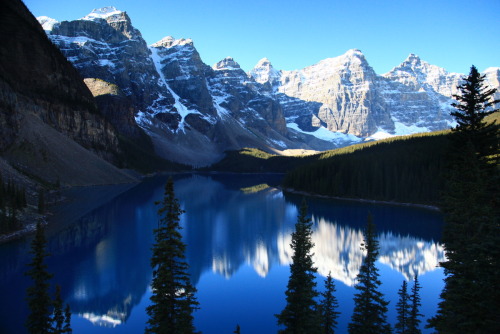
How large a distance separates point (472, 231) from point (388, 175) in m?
78.1

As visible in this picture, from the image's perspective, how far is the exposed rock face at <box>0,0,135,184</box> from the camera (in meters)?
78.1

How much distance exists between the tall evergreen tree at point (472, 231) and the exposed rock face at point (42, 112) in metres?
78.1

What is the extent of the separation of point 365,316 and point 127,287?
63.4ft

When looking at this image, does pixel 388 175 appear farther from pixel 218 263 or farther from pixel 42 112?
pixel 42 112

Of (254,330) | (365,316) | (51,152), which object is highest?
(51,152)

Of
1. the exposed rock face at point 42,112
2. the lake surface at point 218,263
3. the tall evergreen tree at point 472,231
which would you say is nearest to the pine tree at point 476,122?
the tall evergreen tree at point 472,231

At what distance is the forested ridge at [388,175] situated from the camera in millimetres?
80625

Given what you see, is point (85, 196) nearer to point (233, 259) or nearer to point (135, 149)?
point (233, 259)

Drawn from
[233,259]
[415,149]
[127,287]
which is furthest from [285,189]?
[127,287]

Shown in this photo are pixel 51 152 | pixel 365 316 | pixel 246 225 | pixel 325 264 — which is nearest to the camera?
pixel 365 316

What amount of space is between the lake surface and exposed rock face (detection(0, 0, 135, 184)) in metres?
29.1

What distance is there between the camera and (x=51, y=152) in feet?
281

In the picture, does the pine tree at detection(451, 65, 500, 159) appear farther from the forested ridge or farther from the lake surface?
the forested ridge

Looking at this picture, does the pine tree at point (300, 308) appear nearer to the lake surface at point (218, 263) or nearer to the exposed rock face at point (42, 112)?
the lake surface at point (218, 263)
